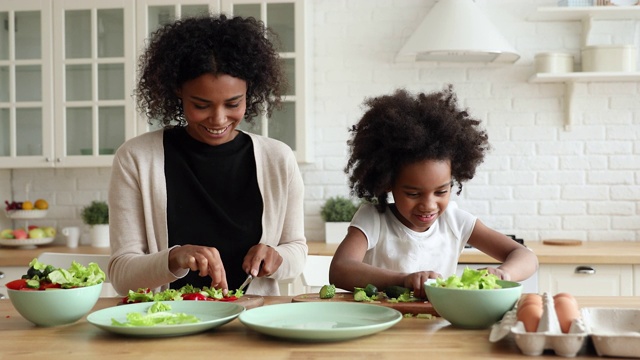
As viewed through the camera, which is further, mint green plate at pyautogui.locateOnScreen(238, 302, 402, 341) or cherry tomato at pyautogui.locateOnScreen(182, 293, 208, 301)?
cherry tomato at pyautogui.locateOnScreen(182, 293, 208, 301)

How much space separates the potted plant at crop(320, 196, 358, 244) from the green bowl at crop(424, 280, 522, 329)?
242 cm

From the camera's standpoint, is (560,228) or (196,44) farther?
(560,228)

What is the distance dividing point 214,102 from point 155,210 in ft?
1.12

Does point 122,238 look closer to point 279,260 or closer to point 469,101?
point 279,260

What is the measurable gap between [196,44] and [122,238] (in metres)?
0.54

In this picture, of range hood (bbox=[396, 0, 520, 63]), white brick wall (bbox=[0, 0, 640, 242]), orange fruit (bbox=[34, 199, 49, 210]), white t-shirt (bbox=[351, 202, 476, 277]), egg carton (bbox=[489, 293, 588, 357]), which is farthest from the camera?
orange fruit (bbox=[34, 199, 49, 210])

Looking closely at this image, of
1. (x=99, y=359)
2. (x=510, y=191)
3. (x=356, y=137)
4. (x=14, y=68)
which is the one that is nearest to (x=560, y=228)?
(x=510, y=191)

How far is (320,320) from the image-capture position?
1409mm

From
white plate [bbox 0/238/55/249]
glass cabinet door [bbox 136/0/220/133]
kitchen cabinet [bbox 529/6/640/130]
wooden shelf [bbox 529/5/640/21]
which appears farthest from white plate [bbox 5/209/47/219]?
wooden shelf [bbox 529/5/640/21]

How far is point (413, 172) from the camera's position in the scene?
1951mm

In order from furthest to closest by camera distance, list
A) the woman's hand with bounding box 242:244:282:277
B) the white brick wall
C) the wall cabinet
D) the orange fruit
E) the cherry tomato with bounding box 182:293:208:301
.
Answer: the orange fruit → the white brick wall → the wall cabinet → the woman's hand with bounding box 242:244:282:277 → the cherry tomato with bounding box 182:293:208:301

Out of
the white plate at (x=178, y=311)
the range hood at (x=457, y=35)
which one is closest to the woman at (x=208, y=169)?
the white plate at (x=178, y=311)

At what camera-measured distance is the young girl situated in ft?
6.38

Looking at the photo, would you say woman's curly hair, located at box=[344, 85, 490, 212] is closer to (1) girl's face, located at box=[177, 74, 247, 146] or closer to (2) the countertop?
(1) girl's face, located at box=[177, 74, 247, 146]
